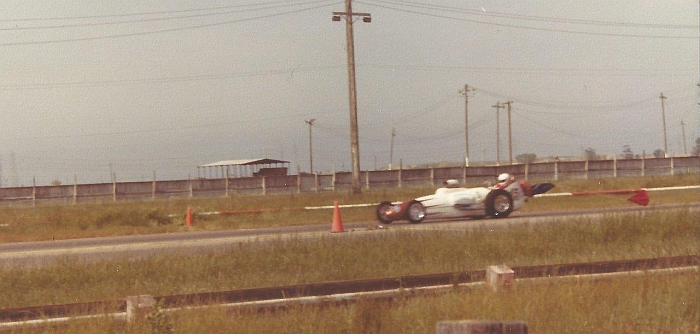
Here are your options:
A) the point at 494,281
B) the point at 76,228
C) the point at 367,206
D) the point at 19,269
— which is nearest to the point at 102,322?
the point at 494,281

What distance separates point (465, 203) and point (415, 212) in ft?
4.51

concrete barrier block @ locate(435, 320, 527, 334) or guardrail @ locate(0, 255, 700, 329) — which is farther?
guardrail @ locate(0, 255, 700, 329)

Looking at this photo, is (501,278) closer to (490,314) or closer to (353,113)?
(490,314)

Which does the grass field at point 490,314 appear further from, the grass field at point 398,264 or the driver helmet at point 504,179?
the driver helmet at point 504,179

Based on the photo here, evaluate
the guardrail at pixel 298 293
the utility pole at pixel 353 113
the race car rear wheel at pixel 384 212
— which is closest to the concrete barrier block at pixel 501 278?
the guardrail at pixel 298 293

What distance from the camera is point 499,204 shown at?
19.4m

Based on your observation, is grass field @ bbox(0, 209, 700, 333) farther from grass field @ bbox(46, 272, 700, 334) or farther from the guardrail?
the guardrail

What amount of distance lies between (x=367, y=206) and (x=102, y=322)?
68.5 feet

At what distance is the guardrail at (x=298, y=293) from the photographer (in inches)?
304

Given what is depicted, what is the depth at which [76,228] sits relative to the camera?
24719mm

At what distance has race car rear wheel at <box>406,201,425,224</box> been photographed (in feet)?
63.1

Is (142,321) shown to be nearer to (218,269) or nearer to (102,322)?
(102,322)

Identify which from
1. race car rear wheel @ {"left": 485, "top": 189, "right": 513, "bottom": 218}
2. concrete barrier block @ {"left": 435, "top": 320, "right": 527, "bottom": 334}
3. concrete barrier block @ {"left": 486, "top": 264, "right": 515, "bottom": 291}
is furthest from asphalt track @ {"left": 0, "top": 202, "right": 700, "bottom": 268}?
concrete barrier block @ {"left": 435, "top": 320, "right": 527, "bottom": 334}

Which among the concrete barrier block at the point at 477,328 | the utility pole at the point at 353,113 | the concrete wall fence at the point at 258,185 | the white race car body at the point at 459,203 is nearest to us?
the concrete barrier block at the point at 477,328
